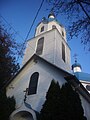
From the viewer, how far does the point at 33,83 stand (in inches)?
492

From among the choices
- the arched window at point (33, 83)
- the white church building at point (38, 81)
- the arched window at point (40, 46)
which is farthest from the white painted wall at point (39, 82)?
the arched window at point (40, 46)

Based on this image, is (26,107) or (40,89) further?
(40,89)

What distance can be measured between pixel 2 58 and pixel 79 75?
15971mm

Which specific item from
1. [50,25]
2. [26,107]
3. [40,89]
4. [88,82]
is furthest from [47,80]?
[88,82]

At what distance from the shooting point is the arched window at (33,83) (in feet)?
39.4

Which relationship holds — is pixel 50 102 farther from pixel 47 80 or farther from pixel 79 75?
pixel 79 75

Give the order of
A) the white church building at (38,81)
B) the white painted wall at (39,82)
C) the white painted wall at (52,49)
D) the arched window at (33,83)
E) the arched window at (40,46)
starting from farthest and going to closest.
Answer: the arched window at (40,46), the white painted wall at (52,49), the arched window at (33,83), the white painted wall at (39,82), the white church building at (38,81)

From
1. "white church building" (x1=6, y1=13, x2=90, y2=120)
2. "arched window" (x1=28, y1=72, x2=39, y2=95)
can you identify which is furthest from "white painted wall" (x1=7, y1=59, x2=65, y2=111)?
"arched window" (x1=28, y1=72, x2=39, y2=95)

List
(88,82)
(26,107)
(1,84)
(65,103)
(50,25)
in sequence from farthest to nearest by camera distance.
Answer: (88,82) → (50,25) → (1,84) → (26,107) → (65,103)

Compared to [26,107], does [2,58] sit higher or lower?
higher

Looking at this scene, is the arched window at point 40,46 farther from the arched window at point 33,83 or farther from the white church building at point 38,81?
the arched window at point 33,83

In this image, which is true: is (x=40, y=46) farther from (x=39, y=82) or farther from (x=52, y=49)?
(x=39, y=82)

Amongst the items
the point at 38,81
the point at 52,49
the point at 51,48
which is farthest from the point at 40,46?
the point at 38,81

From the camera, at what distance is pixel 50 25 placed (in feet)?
72.3
